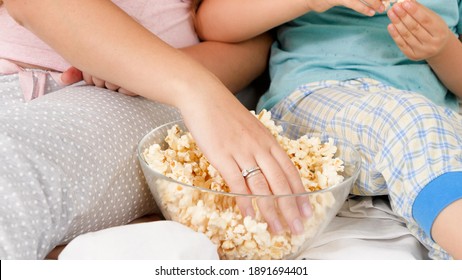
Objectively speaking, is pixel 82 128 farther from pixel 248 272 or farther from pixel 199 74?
pixel 248 272

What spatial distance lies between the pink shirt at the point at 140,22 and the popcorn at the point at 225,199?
29cm

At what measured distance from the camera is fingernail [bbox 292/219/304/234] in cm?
82

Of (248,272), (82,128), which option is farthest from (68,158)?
(248,272)

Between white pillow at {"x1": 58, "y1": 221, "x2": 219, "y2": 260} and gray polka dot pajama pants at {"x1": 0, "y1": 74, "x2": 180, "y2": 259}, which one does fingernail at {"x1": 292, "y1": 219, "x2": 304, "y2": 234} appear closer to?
white pillow at {"x1": 58, "y1": 221, "x2": 219, "y2": 260}

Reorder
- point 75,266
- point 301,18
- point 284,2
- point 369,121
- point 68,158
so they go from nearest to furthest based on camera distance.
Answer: point 75,266, point 68,158, point 369,121, point 284,2, point 301,18

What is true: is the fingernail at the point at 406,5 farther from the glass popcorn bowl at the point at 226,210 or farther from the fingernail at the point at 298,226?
the fingernail at the point at 298,226

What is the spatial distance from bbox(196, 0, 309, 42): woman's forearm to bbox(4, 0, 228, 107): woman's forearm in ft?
1.00

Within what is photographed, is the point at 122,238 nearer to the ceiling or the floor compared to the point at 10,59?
nearer to the floor

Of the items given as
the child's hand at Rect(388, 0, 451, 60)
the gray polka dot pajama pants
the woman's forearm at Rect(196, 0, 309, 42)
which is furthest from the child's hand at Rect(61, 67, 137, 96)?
the child's hand at Rect(388, 0, 451, 60)

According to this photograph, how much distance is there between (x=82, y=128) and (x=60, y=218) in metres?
0.14

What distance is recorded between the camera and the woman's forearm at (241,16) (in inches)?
45.4

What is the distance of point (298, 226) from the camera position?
83 centimetres

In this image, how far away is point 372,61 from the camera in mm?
1202

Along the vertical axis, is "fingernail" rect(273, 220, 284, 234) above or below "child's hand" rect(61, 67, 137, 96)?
below
